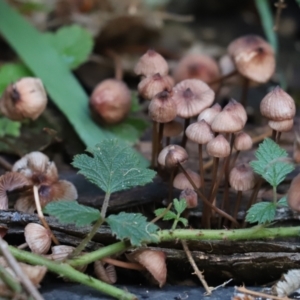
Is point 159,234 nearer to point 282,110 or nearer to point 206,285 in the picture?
point 206,285

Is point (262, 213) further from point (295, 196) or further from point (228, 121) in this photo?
point (228, 121)

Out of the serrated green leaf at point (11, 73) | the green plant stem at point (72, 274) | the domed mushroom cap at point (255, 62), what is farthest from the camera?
the serrated green leaf at point (11, 73)

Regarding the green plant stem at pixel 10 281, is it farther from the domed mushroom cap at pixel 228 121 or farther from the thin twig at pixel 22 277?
the domed mushroom cap at pixel 228 121

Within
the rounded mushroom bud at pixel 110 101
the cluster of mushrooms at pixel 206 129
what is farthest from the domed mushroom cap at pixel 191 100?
the rounded mushroom bud at pixel 110 101

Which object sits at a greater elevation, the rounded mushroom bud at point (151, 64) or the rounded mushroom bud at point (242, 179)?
the rounded mushroom bud at point (151, 64)

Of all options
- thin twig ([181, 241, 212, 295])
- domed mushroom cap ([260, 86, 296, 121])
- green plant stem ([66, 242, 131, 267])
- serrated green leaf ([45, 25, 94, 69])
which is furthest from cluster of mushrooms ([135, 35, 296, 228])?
serrated green leaf ([45, 25, 94, 69])

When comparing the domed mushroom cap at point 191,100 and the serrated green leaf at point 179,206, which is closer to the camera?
→ the serrated green leaf at point 179,206

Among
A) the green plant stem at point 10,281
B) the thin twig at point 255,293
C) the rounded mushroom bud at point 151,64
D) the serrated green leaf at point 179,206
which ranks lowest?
the thin twig at point 255,293

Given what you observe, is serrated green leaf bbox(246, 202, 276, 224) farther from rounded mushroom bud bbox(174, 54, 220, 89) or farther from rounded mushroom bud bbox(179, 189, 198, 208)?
rounded mushroom bud bbox(174, 54, 220, 89)
